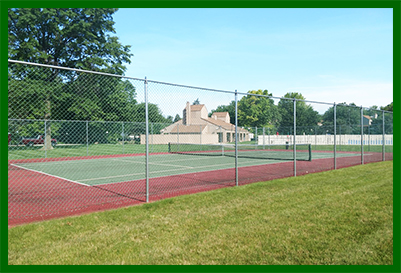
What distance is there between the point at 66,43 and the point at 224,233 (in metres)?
33.4

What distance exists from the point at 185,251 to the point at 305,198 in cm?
389

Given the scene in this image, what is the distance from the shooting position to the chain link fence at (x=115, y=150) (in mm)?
7848

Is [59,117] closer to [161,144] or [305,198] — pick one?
[161,144]

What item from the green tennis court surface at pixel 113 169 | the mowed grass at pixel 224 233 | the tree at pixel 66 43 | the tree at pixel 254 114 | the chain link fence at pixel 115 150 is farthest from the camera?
the tree at pixel 254 114

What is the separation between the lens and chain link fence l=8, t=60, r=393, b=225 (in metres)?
7.85

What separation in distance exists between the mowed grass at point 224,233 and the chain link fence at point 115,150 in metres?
1.27

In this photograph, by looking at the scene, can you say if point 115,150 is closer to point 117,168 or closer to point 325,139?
point 117,168

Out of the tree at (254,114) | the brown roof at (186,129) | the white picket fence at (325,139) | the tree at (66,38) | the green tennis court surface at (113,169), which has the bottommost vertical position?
the green tennis court surface at (113,169)

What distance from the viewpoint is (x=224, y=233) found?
15.0 feet

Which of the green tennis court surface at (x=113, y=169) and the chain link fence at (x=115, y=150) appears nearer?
the chain link fence at (x=115, y=150)

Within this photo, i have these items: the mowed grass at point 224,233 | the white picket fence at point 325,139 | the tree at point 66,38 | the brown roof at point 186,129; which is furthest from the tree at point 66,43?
the mowed grass at point 224,233

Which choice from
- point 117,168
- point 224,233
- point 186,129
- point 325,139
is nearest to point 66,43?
point 186,129

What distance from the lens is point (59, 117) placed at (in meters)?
26.7

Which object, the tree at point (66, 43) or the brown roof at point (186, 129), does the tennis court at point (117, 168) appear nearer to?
the brown roof at point (186, 129)
